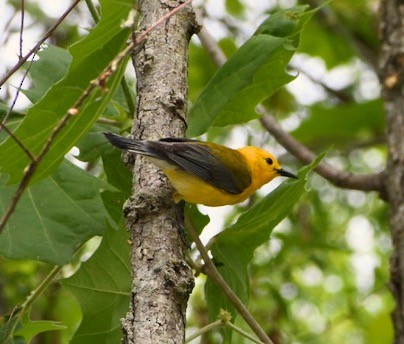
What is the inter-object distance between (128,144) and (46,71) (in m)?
0.72

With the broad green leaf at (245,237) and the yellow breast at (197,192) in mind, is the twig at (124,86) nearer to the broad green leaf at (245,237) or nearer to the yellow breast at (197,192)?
the yellow breast at (197,192)

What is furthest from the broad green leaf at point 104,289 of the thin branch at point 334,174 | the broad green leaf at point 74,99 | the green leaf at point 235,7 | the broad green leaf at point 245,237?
the green leaf at point 235,7

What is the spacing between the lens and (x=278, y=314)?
17.5ft

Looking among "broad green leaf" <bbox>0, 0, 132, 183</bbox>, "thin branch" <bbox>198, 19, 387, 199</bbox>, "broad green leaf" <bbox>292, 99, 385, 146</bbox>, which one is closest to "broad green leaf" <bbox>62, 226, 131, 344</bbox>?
"broad green leaf" <bbox>0, 0, 132, 183</bbox>

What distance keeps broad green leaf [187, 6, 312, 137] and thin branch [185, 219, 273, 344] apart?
0.36 meters

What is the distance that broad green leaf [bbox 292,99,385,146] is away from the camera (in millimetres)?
5801

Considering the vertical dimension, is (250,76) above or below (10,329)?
above

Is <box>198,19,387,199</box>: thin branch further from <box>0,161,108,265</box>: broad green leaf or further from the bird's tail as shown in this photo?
the bird's tail

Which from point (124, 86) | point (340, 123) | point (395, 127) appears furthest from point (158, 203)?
point (340, 123)

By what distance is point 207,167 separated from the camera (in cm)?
386

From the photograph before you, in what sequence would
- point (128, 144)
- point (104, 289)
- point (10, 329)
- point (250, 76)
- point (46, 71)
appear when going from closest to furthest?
point (128, 144) < point (250, 76) < point (10, 329) < point (104, 289) < point (46, 71)

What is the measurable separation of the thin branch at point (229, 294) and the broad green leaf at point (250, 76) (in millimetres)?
364

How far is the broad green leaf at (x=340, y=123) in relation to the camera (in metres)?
5.80

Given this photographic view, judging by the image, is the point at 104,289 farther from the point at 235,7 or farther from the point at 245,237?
the point at 235,7
